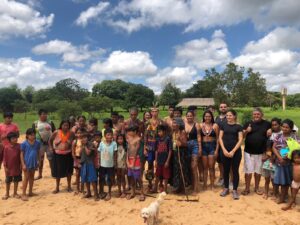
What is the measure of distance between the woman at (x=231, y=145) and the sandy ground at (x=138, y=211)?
0.49m

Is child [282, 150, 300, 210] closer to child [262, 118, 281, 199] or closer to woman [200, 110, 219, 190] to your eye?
child [262, 118, 281, 199]

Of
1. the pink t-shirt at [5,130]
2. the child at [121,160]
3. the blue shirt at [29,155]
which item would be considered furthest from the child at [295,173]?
the pink t-shirt at [5,130]

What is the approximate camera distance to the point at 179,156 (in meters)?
6.17

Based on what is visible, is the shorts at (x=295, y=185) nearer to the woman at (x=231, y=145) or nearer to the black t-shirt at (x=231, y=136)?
the woman at (x=231, y=145)

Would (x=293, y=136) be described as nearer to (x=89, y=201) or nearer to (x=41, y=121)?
(x=89, y=201)

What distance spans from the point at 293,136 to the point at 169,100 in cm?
6007

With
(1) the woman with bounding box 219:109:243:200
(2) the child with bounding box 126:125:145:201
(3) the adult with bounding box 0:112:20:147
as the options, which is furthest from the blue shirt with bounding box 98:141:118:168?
(3) the adult with bounding box 0:112:20:147

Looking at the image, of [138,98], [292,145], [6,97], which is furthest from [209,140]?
[6,97]

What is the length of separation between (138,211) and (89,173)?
1346mm

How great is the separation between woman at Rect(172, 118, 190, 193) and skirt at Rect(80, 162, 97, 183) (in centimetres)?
169

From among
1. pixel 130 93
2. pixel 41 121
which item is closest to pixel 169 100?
pixel 130 93

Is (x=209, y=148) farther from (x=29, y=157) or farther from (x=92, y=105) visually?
(x=92, y=105)

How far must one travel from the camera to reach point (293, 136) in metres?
5.66

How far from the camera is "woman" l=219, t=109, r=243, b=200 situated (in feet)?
19.6
